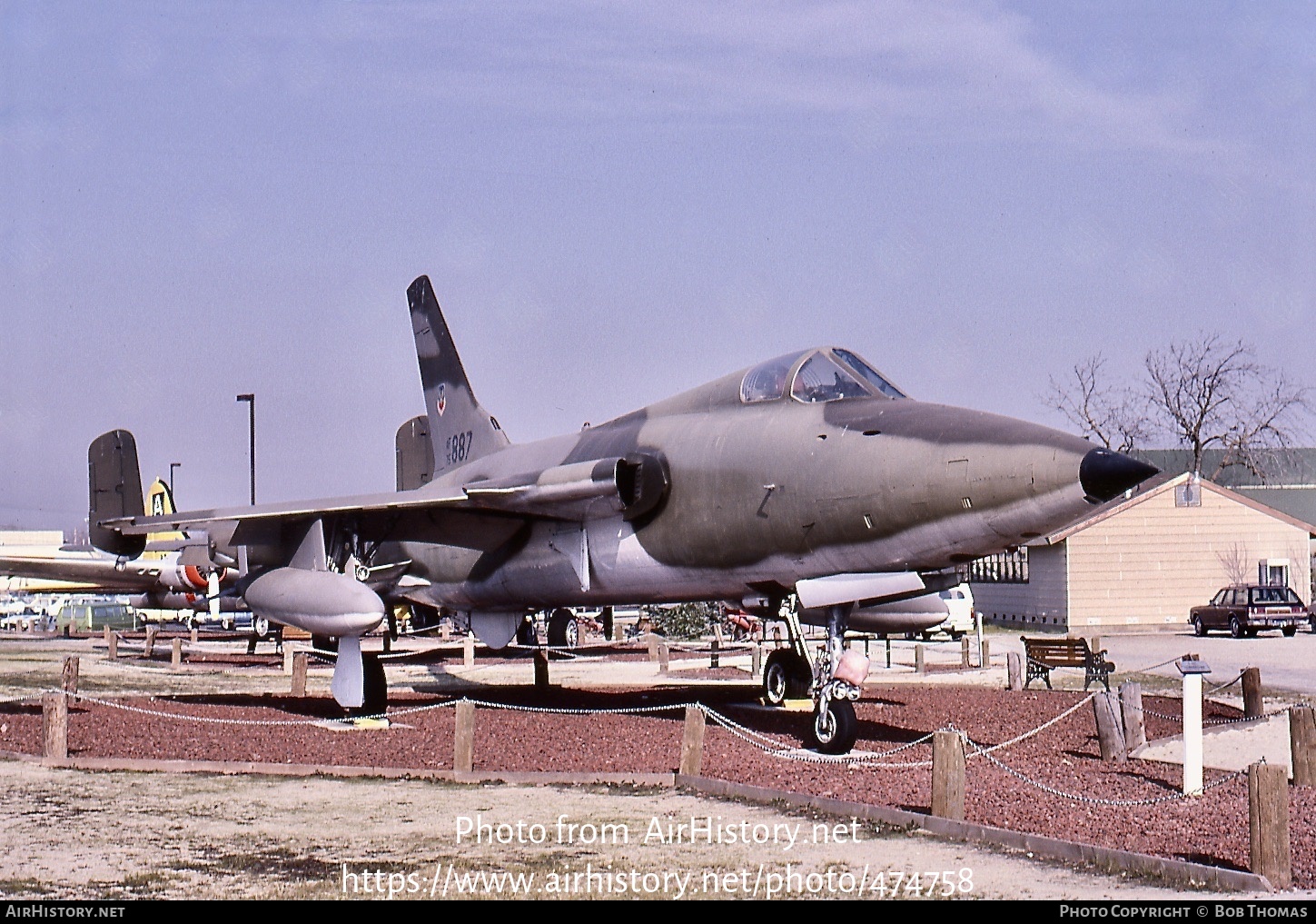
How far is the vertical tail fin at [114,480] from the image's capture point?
22969 mm

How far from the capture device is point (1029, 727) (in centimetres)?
1770

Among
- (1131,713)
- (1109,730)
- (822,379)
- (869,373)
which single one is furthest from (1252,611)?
(822,379)

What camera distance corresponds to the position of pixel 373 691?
1902cm

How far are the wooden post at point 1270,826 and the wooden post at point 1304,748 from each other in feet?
16.8

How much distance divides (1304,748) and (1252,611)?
30990mm

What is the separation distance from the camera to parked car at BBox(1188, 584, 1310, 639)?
41875mm

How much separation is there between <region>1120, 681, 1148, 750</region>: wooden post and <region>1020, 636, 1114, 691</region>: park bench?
7759 millimetres

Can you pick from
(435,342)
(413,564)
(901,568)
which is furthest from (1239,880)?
(435,342)

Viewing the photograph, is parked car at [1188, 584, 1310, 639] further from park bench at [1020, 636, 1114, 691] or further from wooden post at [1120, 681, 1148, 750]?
wooden post at [1120, 681, 1148, 750]

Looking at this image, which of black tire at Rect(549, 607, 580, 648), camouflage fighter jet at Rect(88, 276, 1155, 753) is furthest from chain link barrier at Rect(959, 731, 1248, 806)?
black tire at Rect(549, 607, 580, 648)

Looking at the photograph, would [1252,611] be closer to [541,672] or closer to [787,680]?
[541,672]

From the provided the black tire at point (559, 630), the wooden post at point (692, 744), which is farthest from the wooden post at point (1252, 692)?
the black tire at point (559, 630)

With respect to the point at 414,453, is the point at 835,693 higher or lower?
lower

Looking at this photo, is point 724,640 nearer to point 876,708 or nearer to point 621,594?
point 876,708
